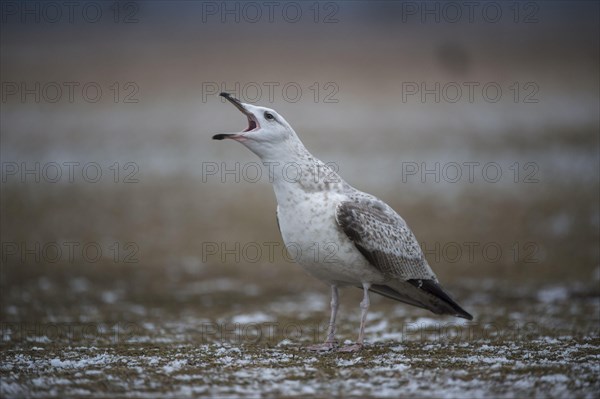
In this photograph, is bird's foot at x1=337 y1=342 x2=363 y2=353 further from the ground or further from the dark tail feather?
the dark tail feather

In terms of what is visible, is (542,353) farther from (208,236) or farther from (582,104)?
(582,104)

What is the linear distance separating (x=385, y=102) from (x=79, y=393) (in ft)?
92.1

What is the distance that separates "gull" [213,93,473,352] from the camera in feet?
26.6

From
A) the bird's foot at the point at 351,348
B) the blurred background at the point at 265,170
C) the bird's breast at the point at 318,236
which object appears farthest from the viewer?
the blurred background at the point at 265,170

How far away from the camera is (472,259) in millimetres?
16891

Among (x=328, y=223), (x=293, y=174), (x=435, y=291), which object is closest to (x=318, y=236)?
(x=328, y=223)

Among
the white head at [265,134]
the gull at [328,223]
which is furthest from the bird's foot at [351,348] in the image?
the white head at [265,134]

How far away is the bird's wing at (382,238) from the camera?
8.11 m

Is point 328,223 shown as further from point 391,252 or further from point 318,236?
point 391,252

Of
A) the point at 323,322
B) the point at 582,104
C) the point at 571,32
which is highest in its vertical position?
the point at 571,32

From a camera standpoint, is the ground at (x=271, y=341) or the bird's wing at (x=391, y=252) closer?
the ground at (x=271, y=341)

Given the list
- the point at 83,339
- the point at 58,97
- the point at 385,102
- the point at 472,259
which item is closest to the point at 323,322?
the point at 83,339

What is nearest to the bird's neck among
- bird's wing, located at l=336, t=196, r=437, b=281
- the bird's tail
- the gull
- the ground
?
the gull

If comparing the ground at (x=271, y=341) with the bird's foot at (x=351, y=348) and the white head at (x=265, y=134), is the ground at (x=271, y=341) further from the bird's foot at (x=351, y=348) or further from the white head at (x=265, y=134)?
the white head at (x=265, y=134)
